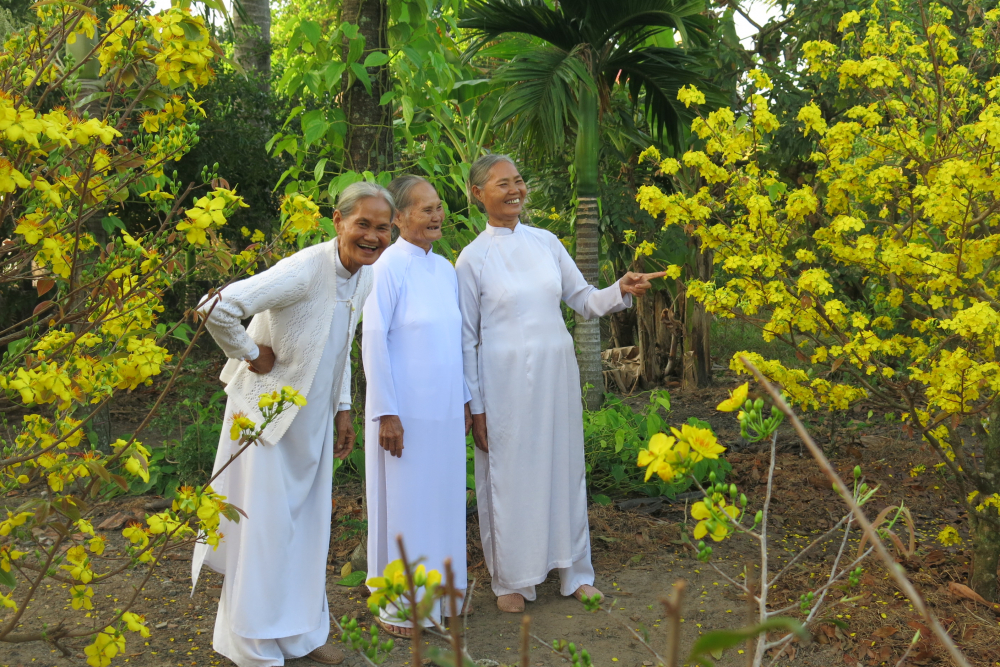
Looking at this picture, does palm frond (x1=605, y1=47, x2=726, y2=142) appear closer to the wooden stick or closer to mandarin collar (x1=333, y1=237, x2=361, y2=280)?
mandarin collar (x1=333, y1=237, x2=361, y2=280)

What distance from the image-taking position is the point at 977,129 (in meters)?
2.88

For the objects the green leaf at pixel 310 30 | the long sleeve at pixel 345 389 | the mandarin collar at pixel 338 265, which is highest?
the green leaf at pixel 310 30

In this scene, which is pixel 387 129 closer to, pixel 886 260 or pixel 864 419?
pixel 886 260


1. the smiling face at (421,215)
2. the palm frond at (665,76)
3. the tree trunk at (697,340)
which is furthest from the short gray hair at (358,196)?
the tree trunk at (697,340)

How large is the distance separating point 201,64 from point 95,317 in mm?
682

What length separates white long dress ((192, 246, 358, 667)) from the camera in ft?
9.36

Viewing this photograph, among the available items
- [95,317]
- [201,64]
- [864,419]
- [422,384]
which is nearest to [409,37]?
[422,384]

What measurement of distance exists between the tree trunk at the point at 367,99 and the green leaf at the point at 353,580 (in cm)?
189

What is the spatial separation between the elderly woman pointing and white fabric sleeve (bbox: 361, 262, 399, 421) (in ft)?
1.29

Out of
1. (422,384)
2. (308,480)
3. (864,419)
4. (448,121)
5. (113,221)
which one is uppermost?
(448,121)

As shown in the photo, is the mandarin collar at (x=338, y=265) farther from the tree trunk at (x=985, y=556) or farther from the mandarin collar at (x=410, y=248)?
the tree trunk at (x=985, y=556)

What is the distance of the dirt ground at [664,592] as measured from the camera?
9.91 ft

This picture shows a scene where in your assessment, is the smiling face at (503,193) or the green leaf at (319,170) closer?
the smiling face at (503,193)

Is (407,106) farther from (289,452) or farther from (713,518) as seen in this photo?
(713,518)
